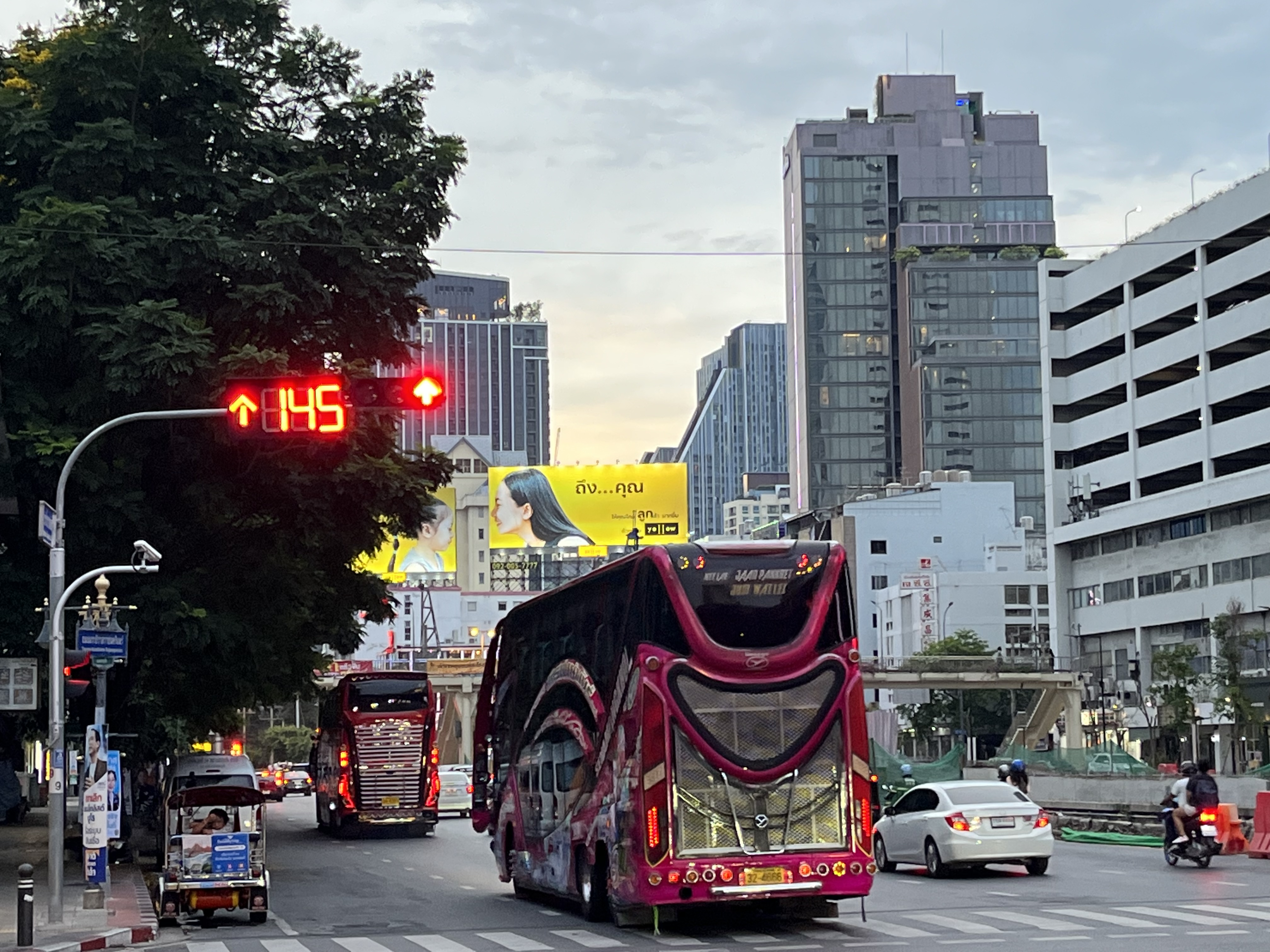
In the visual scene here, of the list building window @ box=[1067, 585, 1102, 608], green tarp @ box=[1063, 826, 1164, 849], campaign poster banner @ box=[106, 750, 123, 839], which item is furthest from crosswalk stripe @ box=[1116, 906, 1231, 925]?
building window @ box=[1067, 585, 1102, 608]

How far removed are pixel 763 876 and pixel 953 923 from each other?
2887 mm

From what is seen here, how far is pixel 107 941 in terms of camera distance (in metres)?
22.7

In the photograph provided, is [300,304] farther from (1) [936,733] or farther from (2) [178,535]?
(1) [936,733]

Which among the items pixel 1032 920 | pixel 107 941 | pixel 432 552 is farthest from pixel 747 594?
pixel 432 552

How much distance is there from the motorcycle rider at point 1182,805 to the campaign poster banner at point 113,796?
1730 cm

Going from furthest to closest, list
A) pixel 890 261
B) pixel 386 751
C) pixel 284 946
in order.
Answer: pixel 890 261
pixel 386 751
pixel 284 946

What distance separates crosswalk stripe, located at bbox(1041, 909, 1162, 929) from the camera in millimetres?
20703

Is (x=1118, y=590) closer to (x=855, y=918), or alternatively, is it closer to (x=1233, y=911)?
(x=1233, y=911)

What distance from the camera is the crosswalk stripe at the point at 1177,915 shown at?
20.7 meters

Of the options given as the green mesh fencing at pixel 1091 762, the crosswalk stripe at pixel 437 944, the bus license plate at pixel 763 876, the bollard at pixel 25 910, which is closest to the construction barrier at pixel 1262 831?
the bus license plate at pixel 763 876

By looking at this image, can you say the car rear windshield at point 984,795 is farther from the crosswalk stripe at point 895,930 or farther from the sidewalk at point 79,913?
the sidewalk at point 79,913

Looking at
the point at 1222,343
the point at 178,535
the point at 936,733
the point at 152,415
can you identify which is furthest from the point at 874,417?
the point at 152,415

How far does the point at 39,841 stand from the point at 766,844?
3701 cm

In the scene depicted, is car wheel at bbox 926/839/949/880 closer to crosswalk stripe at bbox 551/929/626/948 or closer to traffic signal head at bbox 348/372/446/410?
crosswalk stripe at bbox 551/929/626/948
